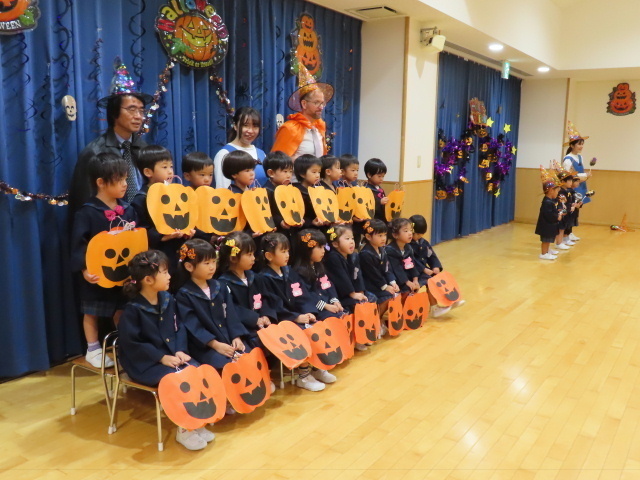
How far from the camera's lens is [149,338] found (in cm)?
235

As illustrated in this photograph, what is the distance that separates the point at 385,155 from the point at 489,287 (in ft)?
5.33

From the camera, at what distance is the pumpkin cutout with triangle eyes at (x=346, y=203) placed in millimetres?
3777

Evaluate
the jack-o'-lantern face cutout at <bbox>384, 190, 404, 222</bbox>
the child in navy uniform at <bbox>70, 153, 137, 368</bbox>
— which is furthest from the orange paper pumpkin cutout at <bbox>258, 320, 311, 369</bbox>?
the jack-o'-lantern face cutout at <bbox>384, 190, 404, 222</bbox>

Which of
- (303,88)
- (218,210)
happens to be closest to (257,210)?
(218,210)

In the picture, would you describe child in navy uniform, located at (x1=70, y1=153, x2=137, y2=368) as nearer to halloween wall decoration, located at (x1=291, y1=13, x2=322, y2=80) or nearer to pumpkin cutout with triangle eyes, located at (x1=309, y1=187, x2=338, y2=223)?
pumpkin cutout with triangle eyes, located at (x1=309, y1=187, x2=338, y2=223)

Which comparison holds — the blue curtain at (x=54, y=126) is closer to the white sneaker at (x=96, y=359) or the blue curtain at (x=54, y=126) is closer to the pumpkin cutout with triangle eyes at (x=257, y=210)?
the white sneaker at (x=96, y=359)

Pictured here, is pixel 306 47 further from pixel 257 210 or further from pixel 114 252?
pixel 114 252

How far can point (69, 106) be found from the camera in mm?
3010

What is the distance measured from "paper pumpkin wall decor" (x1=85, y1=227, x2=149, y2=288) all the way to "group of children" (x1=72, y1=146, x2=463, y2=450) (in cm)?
6

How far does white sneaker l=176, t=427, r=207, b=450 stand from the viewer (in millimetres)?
2283

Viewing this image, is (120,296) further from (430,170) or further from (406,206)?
(430,170)

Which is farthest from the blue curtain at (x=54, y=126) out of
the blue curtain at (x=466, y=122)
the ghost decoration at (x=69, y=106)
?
the blue curtain at (x=466, y=122)

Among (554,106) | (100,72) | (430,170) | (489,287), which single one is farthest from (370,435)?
(554,106)

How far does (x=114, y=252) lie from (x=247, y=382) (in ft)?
2.73
